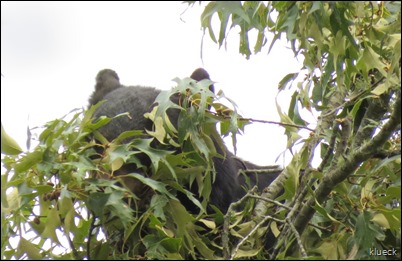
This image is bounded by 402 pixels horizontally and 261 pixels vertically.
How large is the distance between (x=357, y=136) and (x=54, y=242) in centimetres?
168

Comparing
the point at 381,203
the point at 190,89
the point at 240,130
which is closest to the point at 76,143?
the point at 190,89

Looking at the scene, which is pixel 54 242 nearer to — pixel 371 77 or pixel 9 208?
pixel 9 208

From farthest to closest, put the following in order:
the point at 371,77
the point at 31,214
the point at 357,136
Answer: the point at 371,77
the point at 357,136
the point at 31,214

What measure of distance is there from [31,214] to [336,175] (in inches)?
57.5

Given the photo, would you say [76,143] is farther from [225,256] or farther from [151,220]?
[225,256]

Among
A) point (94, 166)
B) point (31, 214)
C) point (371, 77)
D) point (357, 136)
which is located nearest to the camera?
point (94, 166)

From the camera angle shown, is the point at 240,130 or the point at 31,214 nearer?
the point at 31,214

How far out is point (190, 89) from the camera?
13.4ft

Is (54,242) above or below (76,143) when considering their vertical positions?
below

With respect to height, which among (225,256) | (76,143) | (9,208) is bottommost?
(225,256)

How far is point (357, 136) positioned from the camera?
4.27 m

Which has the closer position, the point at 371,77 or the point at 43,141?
the point at 43,141

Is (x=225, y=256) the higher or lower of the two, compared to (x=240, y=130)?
lower

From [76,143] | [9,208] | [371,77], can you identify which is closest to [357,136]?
[371,77]
